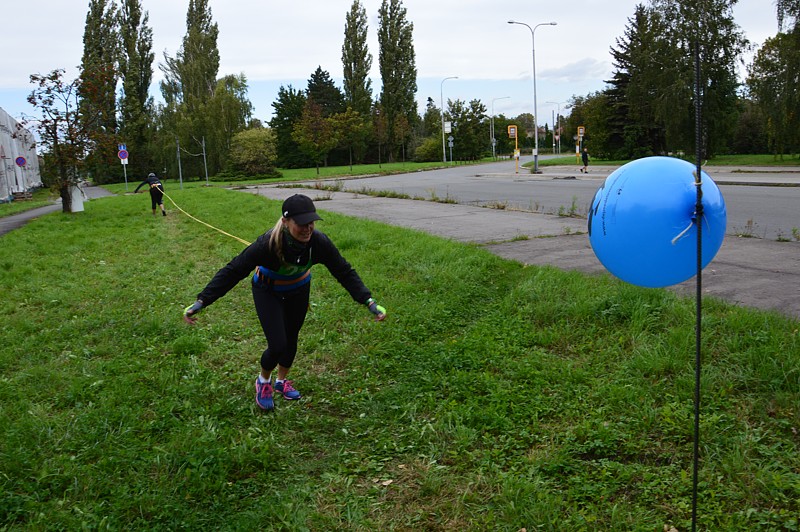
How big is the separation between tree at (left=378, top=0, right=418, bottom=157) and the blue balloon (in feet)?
234

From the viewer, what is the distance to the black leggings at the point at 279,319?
4789mm

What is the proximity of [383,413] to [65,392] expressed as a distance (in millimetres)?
2612

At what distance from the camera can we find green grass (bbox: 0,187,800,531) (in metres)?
3.46

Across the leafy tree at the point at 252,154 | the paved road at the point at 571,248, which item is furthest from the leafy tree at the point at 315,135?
the paved road at the point at 571,248

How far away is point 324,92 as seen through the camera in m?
83.5

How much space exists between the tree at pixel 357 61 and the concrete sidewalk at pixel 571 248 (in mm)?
58853

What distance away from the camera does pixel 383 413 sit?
4.79m

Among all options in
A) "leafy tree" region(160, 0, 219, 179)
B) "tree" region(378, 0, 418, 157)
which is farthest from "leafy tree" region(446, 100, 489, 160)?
"leafy tree" region(160, 0, 219, 179)

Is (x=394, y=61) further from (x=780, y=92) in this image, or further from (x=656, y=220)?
(x=656, y=220)

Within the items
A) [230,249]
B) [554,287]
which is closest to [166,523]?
[554,287]

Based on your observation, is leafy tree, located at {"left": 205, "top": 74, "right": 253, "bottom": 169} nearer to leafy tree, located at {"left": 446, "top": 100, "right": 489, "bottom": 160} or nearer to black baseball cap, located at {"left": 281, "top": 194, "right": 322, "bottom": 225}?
leafy tree, located at {"left": 446, "top": 100, "right": 489, "bottom": 160}

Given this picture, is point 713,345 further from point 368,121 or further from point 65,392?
point 368,121

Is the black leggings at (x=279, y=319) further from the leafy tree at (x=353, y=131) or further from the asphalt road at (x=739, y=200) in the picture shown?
the leafy tree at (x=353, y=131)

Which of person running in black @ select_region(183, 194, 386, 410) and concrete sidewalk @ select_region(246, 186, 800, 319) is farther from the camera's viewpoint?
concrete sidewalk @ select_region(246, 186, 800, 319)
